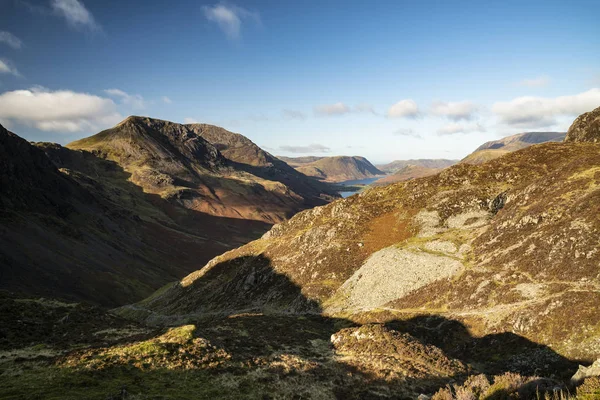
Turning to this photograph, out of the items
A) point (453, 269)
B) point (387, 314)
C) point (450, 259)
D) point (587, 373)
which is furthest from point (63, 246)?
point (587, 373)

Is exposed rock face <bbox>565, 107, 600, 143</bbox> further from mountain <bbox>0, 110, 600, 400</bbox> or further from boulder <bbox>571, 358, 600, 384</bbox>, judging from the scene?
boulder <bbox>571, 358, 600, 384</bbox>

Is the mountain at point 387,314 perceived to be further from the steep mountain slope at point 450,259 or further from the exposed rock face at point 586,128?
the exposed rock face at point 586,128

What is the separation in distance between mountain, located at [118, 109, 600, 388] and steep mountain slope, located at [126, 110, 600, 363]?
0.22 meters

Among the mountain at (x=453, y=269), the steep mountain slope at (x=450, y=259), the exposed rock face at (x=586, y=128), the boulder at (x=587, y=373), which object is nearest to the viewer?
the boulder at (x=587, y=373)

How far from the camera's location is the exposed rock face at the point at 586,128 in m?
98.8

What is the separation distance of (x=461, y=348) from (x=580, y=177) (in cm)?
4049

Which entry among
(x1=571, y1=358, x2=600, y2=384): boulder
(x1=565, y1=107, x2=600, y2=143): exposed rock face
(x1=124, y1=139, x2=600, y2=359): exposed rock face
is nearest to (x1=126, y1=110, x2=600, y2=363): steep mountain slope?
(x1=124, y1=139, x2=600, y2=359): exposed rock face

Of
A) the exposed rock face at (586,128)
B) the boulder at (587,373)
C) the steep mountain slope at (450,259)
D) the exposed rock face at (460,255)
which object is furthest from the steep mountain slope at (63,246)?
the exposed rock face at (586,128)

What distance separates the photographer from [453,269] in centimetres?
5772

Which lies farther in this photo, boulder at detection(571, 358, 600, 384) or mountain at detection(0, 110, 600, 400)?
mountain at detection(0, 110, 600, 400)

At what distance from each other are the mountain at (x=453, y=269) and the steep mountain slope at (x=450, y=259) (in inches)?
8.8

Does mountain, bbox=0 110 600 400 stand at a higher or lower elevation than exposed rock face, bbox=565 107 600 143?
lower

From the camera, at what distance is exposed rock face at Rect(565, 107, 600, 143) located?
98812 mm

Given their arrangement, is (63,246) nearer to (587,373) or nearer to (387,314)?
(387,314)
